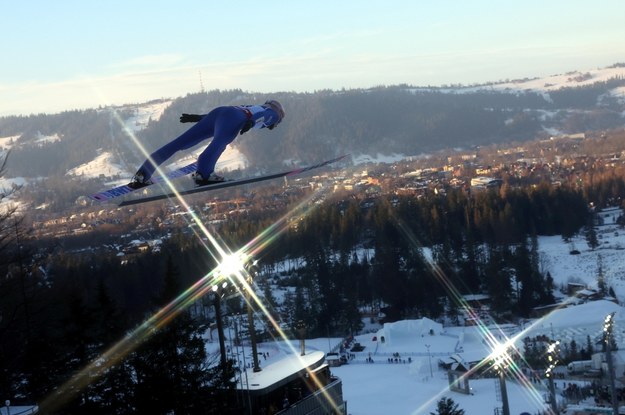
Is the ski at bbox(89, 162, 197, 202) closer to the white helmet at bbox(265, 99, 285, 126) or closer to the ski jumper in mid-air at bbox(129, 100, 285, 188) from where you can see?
the ski jumper in mid-air at bbox(129, 100, 285, 188)

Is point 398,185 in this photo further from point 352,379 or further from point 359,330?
point 352,379

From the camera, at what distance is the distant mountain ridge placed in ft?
440

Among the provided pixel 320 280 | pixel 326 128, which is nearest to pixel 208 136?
pixel 320 280

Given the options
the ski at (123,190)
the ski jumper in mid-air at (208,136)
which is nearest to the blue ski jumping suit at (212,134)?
the ski jumper in mid-air at (208,136)

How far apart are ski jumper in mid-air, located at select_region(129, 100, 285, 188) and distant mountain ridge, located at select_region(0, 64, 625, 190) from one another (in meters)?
113

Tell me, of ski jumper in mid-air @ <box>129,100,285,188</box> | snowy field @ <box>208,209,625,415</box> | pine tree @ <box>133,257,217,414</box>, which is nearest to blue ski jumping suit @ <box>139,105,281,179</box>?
ski jumper in mid-air @ <box>129,100,285,188</box>

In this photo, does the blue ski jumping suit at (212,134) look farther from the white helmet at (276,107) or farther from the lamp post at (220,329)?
the lamp post at (220,329)

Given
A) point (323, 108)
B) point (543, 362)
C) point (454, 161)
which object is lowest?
point (543, 362)

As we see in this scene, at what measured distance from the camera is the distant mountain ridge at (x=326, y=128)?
5276 inches

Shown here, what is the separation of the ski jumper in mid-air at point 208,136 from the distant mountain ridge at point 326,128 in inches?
4443

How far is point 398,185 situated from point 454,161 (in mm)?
31782

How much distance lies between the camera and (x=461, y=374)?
20109 millimetres

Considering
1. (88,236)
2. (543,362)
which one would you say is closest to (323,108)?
(88,236)

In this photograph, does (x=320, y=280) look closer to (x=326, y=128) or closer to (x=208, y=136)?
(x=208, y=136)
